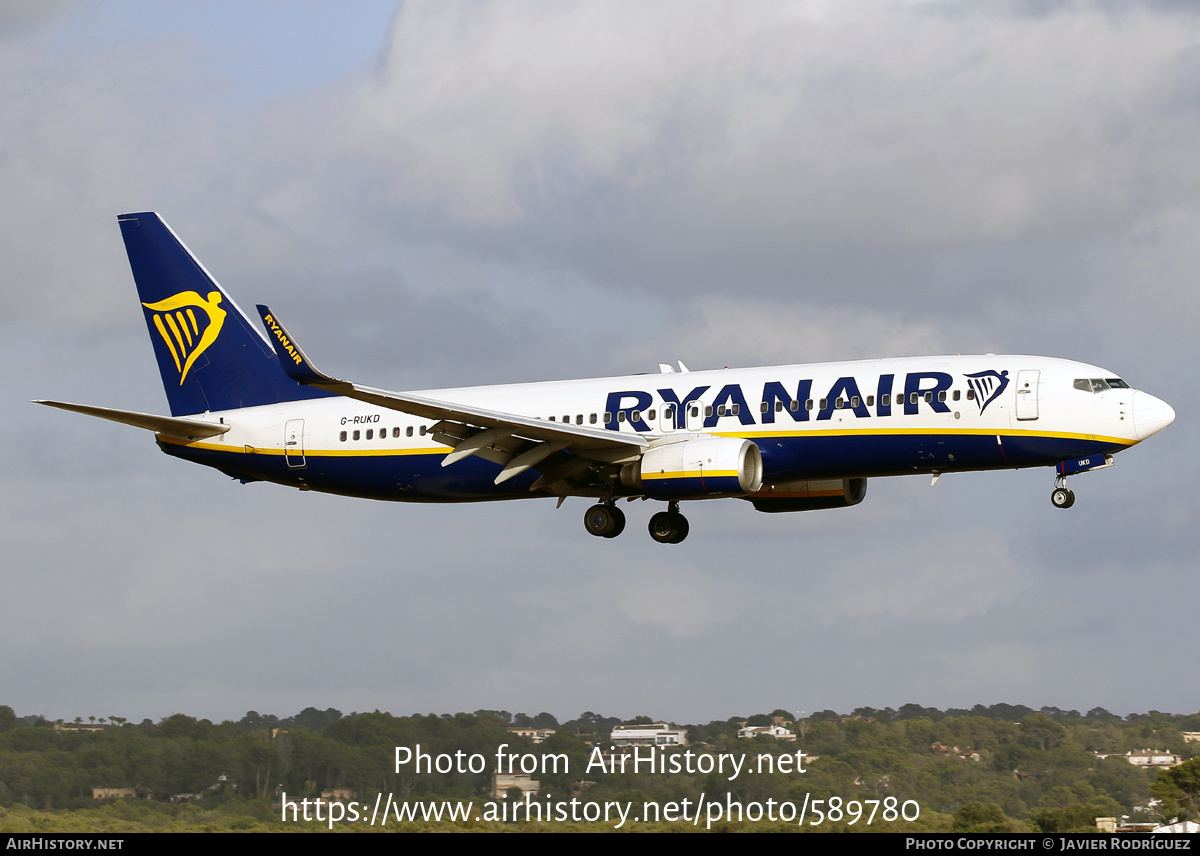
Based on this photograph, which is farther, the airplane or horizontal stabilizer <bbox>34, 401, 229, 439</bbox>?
horizontal stabilizer <bbox>34, 401, 229, 439</bbox>

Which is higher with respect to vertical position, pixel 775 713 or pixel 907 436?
pixel 907 436

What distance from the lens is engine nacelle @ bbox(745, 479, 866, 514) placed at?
158ft

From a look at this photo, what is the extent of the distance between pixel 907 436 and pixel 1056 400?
3.85m

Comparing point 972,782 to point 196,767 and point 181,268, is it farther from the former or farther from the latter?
point 181,268

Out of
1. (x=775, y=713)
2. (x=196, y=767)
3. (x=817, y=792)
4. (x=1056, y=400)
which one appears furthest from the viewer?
(x=775, y=713)

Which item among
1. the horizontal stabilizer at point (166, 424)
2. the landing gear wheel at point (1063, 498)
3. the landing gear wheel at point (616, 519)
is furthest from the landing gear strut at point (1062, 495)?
the horizontal stabilizer at point (166, 424)

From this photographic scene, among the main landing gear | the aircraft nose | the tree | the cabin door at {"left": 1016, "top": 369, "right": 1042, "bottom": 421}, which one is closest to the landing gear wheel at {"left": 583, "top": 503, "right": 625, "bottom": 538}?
the main landing gear

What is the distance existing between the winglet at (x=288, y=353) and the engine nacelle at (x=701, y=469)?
950 centimetres

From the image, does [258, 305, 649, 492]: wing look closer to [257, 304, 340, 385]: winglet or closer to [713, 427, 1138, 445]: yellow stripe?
→ [257, 304, 340, 385]: winglet

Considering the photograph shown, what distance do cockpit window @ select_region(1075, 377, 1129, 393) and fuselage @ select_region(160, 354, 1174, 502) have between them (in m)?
0.03

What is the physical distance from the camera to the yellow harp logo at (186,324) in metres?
53.0

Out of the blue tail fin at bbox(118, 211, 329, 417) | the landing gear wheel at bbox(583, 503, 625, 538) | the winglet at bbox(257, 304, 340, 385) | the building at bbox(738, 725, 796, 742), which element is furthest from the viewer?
the building at bbox(738, 725, 796, 742)
